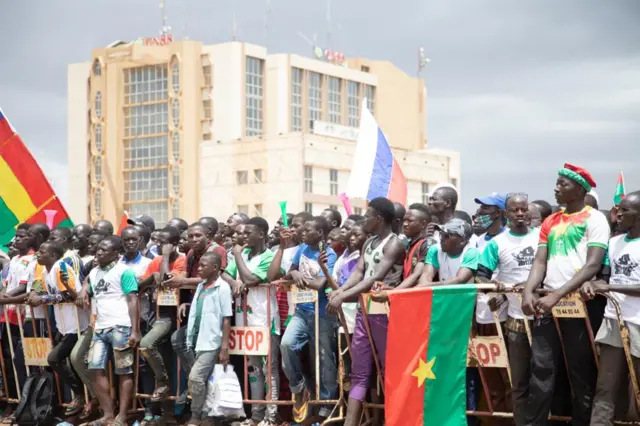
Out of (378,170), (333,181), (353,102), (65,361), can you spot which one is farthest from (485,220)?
(353,102)

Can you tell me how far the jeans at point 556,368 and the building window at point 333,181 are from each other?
80.4 metres

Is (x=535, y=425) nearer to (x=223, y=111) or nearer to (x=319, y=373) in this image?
(x=319, y=373)

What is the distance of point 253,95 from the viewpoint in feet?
313

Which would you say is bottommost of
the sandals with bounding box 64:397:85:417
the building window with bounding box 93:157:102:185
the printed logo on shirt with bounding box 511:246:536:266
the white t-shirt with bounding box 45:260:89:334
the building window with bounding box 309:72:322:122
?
the sandals with bounding box 64:397:85:417

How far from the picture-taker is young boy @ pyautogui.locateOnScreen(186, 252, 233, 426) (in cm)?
1191

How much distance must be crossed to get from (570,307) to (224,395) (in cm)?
428

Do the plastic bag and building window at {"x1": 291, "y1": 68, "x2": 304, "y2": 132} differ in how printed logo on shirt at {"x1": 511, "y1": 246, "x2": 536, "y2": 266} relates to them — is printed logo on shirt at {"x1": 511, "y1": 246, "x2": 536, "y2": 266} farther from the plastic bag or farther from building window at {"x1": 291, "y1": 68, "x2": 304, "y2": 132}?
building window at {"x1": 291, "y1": 68, "x2": 304, "y2": 132}

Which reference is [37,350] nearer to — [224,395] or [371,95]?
[224,395]

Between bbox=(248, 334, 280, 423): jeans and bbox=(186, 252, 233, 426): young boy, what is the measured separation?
32 centimetres

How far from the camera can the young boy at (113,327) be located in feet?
41.4

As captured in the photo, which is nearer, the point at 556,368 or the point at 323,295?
the point at 556,368

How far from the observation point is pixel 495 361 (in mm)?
9930

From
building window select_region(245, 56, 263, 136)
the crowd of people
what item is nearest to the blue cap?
the crowd of people

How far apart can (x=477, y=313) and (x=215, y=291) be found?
3.23 meters
